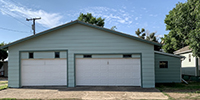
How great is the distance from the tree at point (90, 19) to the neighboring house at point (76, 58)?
1824 cm

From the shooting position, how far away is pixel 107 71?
1007 centimetres

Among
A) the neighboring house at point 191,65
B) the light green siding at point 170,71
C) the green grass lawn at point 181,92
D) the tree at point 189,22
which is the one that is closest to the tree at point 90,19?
the tree at point 189,22

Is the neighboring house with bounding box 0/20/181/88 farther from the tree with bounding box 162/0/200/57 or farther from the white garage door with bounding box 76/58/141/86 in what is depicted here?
the tree with bounding box 162/0/200/57

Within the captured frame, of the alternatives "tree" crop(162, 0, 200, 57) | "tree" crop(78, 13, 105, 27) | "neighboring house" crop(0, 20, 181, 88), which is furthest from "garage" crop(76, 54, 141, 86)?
"tree" crop(78, 13, 105, 27)

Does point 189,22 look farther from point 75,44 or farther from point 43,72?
point 43,72

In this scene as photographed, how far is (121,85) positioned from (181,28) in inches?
347

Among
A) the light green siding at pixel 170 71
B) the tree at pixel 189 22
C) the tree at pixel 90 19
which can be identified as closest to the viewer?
the tree at pixel 189 22

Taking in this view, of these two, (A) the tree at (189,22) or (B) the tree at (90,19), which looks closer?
(A) the tree at (189,22)

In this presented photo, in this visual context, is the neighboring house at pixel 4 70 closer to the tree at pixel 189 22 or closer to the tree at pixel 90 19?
the tree at pixel 90 19

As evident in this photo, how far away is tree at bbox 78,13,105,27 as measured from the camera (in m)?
28.0

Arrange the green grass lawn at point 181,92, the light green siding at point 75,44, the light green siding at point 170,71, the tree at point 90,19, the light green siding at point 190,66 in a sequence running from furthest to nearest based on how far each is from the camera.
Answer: the tree at point 90,19 < the light green siding at point 190,66 < the light green siding at point 170,71 < the light green siding at point 75,44 < the green grass lawn at point 181,92

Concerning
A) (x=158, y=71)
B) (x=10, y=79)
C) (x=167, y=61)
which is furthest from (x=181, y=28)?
(x=10, y=79)

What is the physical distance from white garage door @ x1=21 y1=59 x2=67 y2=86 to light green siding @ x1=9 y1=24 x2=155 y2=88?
1.38ft

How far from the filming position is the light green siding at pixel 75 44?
9.88 metres
